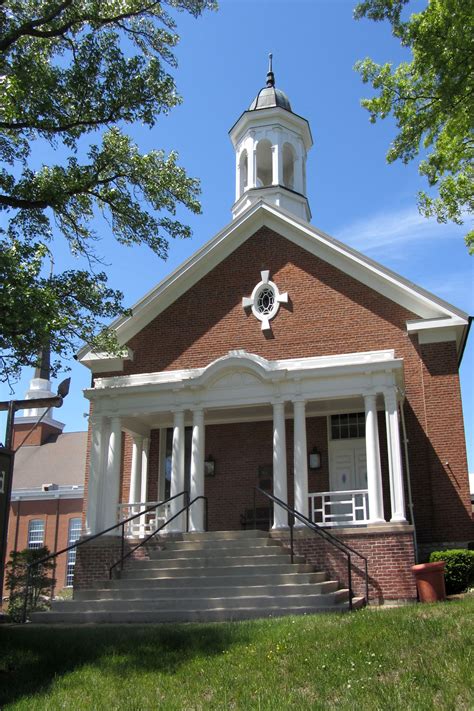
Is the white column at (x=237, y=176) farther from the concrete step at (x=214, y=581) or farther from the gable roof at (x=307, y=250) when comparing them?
the concrete step at (x=214, y=581)

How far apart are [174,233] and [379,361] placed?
16.2 feet

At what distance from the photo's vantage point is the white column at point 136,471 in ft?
59.8

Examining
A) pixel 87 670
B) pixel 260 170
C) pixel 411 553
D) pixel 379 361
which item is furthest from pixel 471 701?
pixel 260 170

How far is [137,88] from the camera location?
12984mm

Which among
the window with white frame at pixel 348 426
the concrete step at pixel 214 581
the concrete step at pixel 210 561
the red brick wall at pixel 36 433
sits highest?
the red brick wall at pixel 36 433

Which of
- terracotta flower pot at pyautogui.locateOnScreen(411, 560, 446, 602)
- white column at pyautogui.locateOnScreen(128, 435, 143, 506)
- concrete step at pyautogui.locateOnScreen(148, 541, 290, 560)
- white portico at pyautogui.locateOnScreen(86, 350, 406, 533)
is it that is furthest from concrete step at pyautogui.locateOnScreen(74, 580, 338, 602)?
white column at pyautogui.locateOnScreen(128, 435, 143, 506)

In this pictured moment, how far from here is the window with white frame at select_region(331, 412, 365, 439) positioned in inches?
683

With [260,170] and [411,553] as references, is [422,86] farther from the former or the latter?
[260,170]

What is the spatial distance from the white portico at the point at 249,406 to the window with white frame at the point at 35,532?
29.1 meters

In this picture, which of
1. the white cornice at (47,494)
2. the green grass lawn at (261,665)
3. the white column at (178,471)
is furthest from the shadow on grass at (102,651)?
the white cornice at (47,494)

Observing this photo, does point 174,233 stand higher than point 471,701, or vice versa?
point 174,233

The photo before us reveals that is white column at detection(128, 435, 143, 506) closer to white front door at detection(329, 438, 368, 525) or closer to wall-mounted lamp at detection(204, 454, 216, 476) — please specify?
wall-mounted lamp at detection(204, 454, 216, 476)

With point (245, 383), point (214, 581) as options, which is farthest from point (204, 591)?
point (245, 383)

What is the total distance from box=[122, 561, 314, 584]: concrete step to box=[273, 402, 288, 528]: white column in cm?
131
